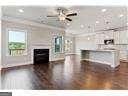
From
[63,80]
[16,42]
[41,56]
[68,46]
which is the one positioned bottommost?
[63,80]

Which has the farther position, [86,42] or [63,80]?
[86,42]

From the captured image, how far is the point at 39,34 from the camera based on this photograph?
9625 millimetres

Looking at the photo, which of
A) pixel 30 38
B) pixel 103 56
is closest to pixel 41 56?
pixel 30 38

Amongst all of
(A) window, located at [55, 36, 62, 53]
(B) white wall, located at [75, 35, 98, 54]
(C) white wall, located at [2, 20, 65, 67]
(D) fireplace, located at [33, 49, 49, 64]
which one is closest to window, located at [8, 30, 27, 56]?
(C) white wall, located at [2, 20, 65, 67]

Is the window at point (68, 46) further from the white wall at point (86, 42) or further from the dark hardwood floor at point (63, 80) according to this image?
the dark hardwood floor at point (63, 80)

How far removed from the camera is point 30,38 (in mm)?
8945

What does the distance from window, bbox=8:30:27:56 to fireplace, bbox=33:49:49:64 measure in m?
0.92

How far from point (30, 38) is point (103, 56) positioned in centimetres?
448

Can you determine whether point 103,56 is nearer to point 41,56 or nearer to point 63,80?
point 41,56

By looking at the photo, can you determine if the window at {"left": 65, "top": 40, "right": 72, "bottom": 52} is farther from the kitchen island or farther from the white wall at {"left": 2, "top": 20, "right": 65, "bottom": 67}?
the kitchen island

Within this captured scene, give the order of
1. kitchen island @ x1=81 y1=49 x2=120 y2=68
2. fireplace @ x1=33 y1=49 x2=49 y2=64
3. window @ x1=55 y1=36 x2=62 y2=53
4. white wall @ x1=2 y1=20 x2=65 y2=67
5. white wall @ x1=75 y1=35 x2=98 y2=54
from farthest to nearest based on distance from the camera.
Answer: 1. white wall @ x1=75 y1=35 x2=98 y2=54
2. window @ x1=55 y1=36 x2=62 y2=53
3. fireplace @ x1=33 y1=49 x2=49 y2=64
4. kitchen island @ x1=81 y1=49 x2=120 y2=68
5. white wall @ x1=2 y1=20 x2=65 y2=67

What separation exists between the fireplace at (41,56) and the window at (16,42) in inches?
36.0

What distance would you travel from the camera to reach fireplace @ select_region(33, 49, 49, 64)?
30.6ft
